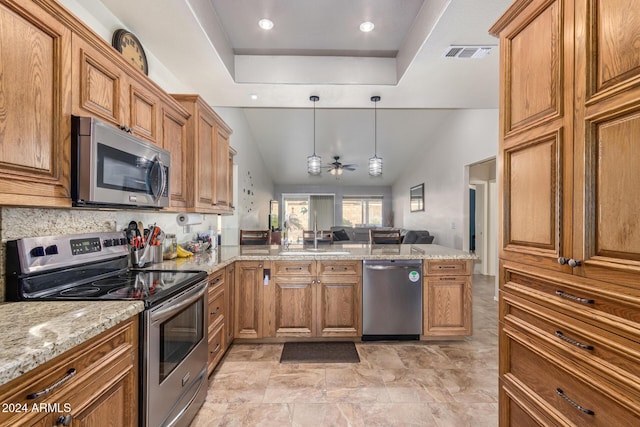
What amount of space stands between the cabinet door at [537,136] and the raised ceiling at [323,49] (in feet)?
2.83

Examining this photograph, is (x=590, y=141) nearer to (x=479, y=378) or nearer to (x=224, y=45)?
(x=479, y=378)

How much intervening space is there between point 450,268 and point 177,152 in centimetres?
259

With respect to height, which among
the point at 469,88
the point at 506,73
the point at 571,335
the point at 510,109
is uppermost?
the point at 469,88

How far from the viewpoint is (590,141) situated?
1011 mm

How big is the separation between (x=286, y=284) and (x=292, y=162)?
20.7 feet

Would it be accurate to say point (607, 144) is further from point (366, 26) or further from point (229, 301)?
point (229, 301)

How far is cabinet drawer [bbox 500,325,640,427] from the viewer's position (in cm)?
93

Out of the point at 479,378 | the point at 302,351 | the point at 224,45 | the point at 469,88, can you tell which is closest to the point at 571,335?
the point at 479,378

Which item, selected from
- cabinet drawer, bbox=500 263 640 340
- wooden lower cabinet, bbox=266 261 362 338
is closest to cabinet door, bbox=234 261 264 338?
wooden lower cabinet, bbox=266 261 362 338

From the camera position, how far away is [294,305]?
2918 millimetres

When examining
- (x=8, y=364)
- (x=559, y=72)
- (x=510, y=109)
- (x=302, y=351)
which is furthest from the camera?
(x=302, y=351)

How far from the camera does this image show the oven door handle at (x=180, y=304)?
1.38 metres

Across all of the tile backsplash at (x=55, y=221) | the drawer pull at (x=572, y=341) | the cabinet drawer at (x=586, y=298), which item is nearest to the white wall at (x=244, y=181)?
the tile backsplash at (x=55, y=221)

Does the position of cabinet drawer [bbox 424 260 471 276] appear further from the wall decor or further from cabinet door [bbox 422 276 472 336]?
the wall decor
